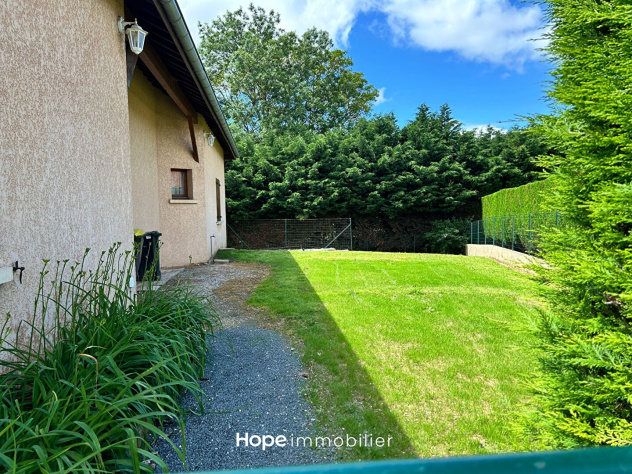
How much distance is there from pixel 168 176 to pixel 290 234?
8205 millimetres

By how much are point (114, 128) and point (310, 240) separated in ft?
41.7

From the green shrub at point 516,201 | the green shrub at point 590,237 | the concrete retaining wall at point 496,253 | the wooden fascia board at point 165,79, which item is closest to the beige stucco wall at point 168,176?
the wooden fascia board at point 165,79

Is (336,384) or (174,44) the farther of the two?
(174,44)

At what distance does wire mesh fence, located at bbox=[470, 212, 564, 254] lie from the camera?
29.8 feet

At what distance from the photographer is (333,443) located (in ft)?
7.71

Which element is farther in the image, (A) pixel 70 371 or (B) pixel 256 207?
(B) pixel 256 207

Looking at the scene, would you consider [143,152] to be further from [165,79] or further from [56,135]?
[56,135]

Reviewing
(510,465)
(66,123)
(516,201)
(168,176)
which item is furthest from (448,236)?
(510,465)

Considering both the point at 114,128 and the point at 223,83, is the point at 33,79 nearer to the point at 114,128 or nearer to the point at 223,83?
the point at 114,128

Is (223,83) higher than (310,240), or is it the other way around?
(223,83)

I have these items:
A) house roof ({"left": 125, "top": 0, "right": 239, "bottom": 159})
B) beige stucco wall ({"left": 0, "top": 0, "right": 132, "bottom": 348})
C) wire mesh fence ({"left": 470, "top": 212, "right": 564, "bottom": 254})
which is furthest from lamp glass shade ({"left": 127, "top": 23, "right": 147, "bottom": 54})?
wire mesh fence ({"left": 470, "top": 212, "right": 564, "bottom": 254})

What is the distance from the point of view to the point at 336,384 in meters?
3.10

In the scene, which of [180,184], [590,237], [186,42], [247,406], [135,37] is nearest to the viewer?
[590,237]

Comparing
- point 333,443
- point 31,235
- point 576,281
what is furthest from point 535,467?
point 31,235
